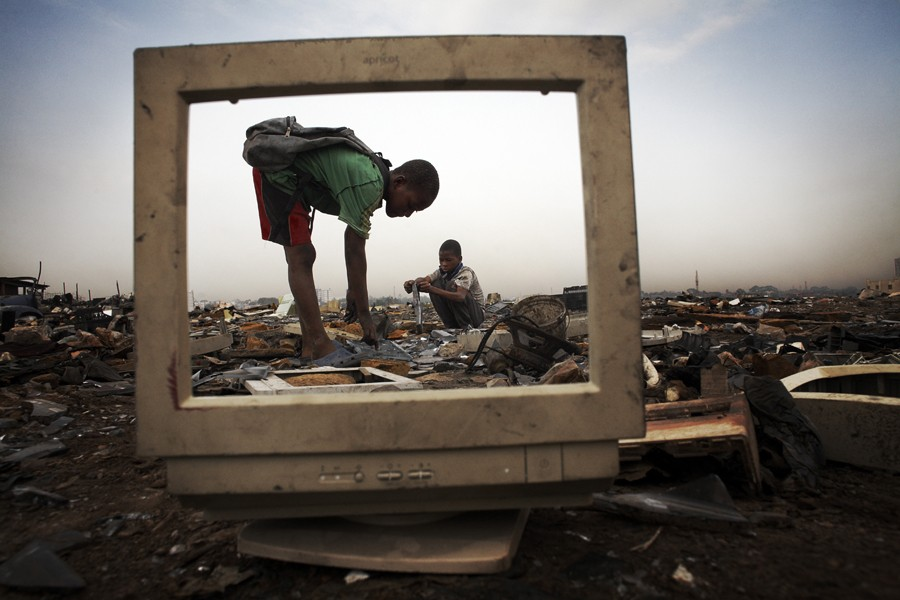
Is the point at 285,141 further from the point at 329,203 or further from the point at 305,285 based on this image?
the point at 305,285

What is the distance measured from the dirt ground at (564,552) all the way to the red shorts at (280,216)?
1.62 meters

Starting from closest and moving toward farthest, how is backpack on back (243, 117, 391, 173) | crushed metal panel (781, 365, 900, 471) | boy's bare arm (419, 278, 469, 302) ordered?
crushed metal panel (781, 365, 900, 471) → backpack on back (243, 117, 391, 173) → boy's bare arm (419, 278, 469, 302)

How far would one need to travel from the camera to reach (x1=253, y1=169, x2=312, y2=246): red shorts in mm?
2811

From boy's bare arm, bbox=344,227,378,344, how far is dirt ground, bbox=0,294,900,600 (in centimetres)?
161

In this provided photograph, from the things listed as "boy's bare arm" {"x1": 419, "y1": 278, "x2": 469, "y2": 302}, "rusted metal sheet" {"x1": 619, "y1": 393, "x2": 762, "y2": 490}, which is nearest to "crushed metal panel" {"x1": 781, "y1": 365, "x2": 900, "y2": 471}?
"rusted metal sheet" {"x1": 619, "y1": 393, "x2": 762, "y2": 490}

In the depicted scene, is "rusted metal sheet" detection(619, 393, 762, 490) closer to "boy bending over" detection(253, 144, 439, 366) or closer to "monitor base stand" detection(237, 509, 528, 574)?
"monitor base stand" detection(237, 509, 528, 574)

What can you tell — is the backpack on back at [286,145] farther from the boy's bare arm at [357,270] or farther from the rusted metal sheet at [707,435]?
the rusted metal sheet at [707,435]

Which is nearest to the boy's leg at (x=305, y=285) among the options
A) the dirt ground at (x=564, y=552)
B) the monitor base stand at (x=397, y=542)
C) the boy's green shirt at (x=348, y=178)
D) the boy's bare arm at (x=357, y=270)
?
the boy's bare arm at (x=357, y=270)

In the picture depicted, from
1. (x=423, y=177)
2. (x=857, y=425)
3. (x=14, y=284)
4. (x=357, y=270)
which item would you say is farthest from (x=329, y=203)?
(x=14, y=284)

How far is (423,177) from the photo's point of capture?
2922mm

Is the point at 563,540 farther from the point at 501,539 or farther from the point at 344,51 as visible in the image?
the point at 344,51

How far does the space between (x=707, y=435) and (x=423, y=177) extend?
7.08 feet

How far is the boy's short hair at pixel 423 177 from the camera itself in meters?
2.92

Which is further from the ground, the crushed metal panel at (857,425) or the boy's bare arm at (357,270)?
the boy's bare arm at (357,270)
